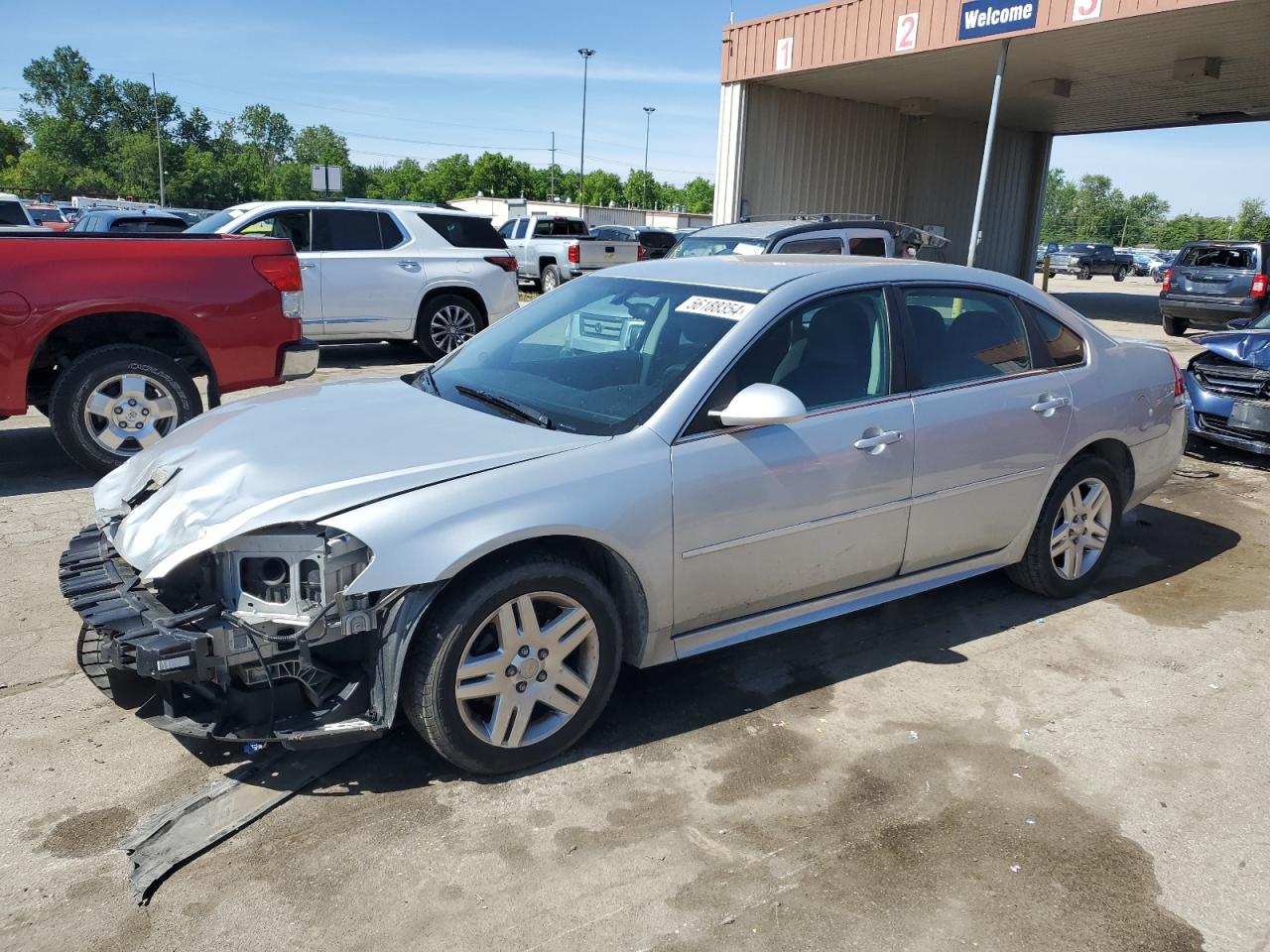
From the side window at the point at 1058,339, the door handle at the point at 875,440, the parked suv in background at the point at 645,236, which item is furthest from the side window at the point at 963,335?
the parked suv in background at the point at 645,236

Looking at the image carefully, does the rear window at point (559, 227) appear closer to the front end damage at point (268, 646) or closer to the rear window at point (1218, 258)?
the rear window at point (1218, 258)

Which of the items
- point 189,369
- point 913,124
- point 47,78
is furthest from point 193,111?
point 189,369

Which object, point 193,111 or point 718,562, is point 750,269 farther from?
point 193,111

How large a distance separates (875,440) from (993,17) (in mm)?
12387

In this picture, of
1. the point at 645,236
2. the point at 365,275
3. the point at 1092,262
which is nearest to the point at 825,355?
the point at 365,275

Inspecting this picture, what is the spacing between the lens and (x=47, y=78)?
395 ft

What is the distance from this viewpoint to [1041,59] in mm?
15516

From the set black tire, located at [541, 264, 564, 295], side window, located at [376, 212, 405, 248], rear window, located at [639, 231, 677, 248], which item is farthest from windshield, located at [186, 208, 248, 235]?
rear window, located at [639, 231, 677, 248]

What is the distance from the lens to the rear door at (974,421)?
13.1 ft

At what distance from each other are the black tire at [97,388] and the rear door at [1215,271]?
1708cm

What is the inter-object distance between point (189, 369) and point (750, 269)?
4.30m

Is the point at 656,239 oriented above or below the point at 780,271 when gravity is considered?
above

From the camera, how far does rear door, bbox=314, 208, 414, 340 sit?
10375 millimetres

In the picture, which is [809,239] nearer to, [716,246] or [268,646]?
[716,246]
